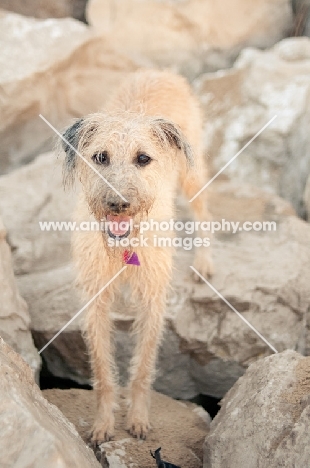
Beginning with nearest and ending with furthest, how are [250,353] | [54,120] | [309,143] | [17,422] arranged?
1. [17,422]
2. [250,353]
3. [309,143]
4. [54,120]

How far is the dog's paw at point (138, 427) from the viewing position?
3.96 metres

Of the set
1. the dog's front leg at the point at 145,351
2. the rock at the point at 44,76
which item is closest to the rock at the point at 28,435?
the dog's front leg at the point at 145,351

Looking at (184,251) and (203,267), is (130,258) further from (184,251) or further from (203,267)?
(184,251)

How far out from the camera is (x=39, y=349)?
4.86 metres

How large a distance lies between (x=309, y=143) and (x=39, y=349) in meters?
3.87

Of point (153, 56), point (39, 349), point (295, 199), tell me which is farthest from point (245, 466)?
point (153, 56)

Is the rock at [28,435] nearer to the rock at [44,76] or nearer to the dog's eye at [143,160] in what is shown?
the dog's eye at [143,160]

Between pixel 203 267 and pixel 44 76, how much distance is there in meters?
3.89

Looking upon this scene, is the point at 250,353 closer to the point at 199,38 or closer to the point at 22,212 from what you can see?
the point at 22,212

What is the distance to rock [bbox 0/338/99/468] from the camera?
93.4 inches

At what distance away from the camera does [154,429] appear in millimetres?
4055

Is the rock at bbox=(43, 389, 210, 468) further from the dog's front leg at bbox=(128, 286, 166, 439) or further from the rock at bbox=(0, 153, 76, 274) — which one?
the rock at bbox=(0, 153, 76, 274)

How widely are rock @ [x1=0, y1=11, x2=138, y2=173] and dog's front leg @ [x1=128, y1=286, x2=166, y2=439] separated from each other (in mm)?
3906

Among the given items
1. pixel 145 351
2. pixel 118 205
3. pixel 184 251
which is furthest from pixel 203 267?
pixel 118 205
